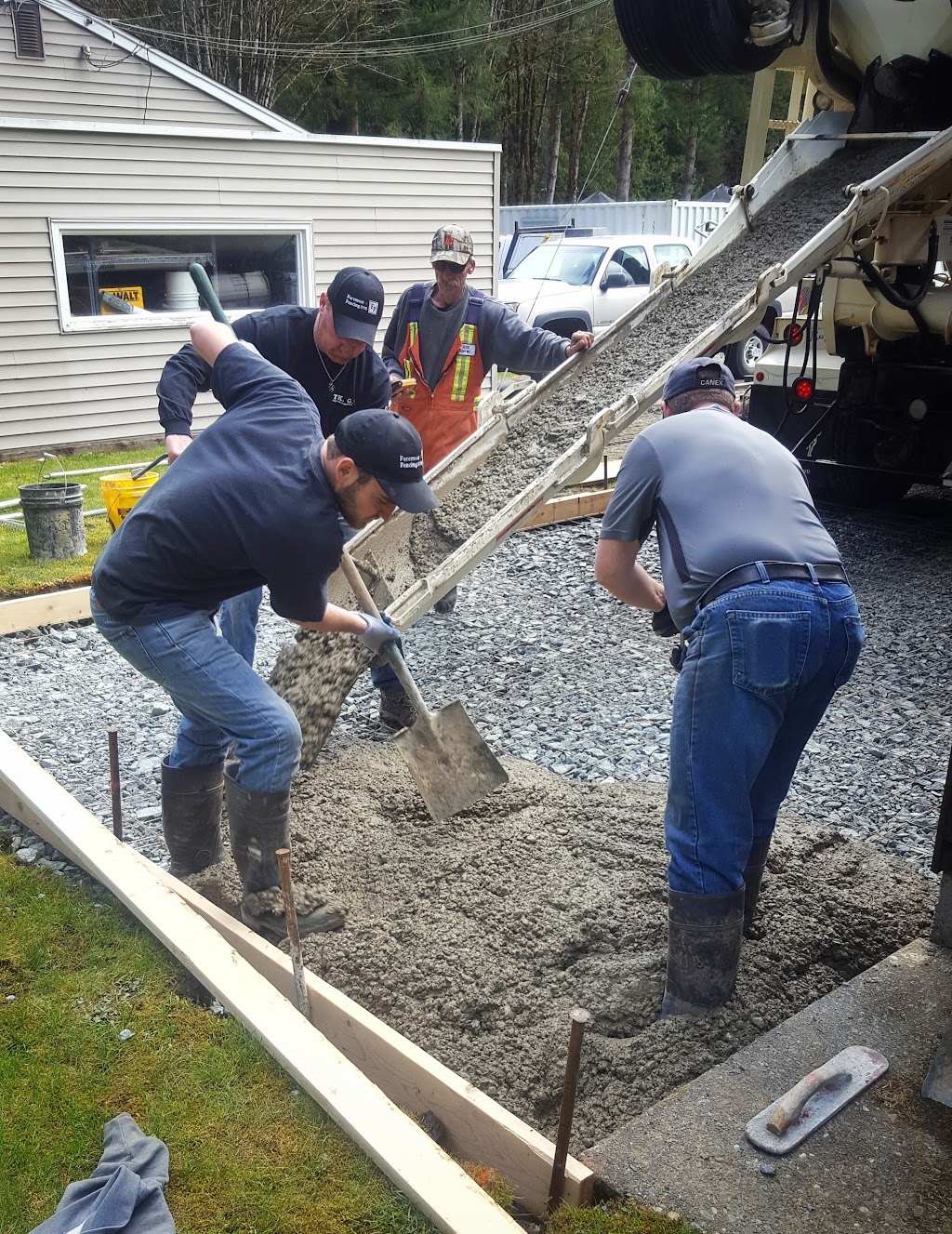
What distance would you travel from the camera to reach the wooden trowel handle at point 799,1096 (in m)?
2.16

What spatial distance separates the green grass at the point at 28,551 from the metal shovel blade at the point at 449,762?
3114mm

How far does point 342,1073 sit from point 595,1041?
67 cm

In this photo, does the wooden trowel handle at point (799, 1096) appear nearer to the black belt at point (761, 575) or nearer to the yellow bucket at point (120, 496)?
the black belt at point (761, 575)

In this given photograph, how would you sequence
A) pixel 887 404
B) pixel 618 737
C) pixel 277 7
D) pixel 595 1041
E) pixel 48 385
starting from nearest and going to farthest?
pixel 595 1041
pixel 618 737
pixel 887 404
pixel 48 385
pixel 277 7

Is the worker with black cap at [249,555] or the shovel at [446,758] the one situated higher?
the worker with black cap at [249,555]

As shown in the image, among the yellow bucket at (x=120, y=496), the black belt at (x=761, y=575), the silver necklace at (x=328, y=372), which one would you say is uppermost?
the silver necklace at (x=328, y=372)

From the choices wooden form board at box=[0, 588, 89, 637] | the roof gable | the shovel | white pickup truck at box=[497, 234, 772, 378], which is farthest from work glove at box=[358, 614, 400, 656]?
white pickup truck at box=[497, 234, 772, 378]

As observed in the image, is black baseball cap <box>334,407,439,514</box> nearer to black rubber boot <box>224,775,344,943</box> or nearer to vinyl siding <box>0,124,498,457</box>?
black rubber boot <box>224,775,344,943</box>

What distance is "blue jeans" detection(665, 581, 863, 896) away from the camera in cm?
256

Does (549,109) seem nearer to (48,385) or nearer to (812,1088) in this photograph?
(48,385)

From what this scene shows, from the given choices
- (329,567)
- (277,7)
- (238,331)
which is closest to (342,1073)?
(329,567)

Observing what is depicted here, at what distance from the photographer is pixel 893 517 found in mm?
7566

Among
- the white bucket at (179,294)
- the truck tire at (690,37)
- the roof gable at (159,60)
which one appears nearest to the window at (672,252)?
the roof gable at (159,60)

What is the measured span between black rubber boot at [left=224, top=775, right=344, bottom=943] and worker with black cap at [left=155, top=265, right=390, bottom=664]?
2.99 feet
